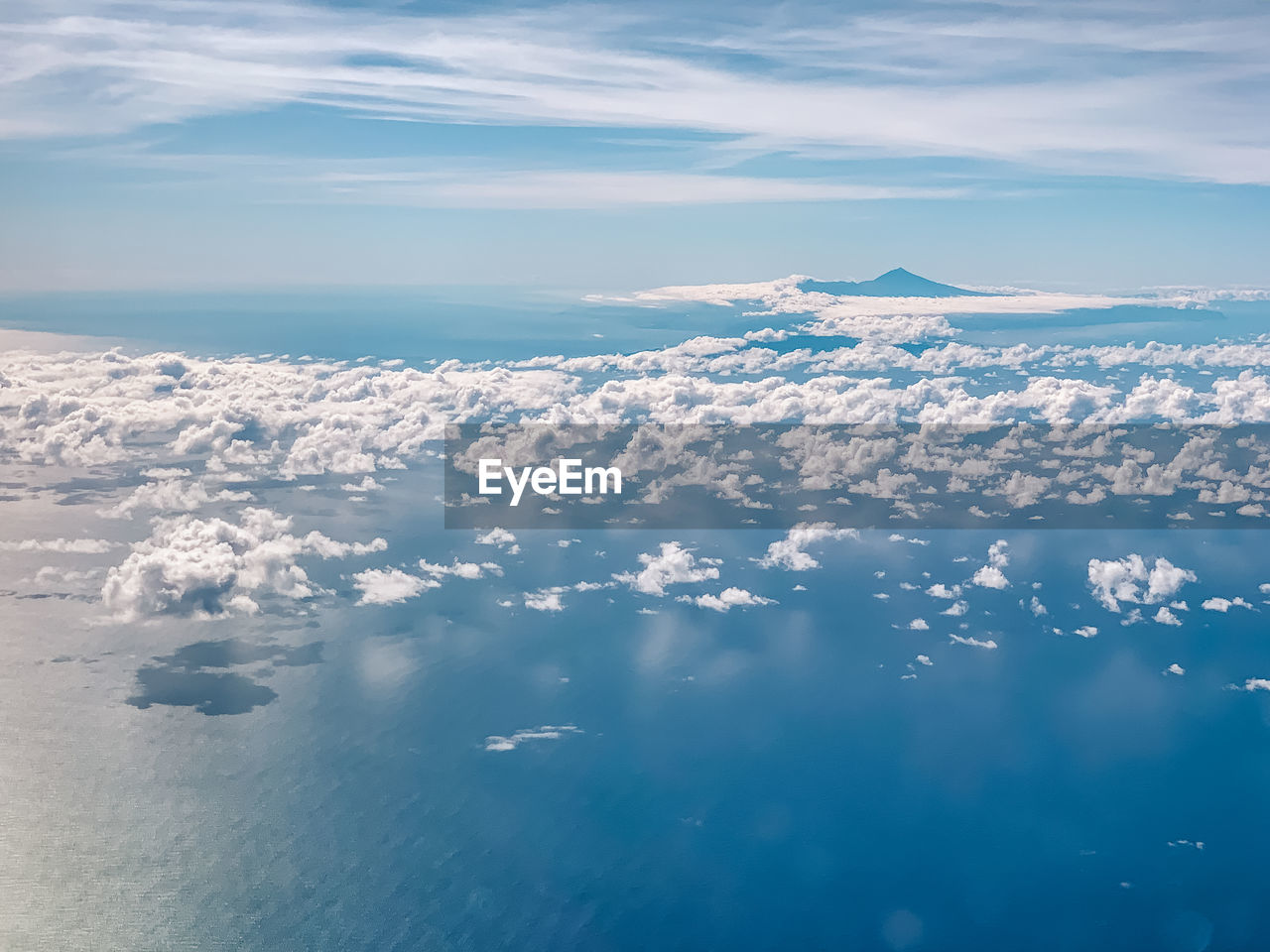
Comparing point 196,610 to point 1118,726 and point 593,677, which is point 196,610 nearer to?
point 593,677

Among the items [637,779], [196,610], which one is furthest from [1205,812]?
[196,610]
